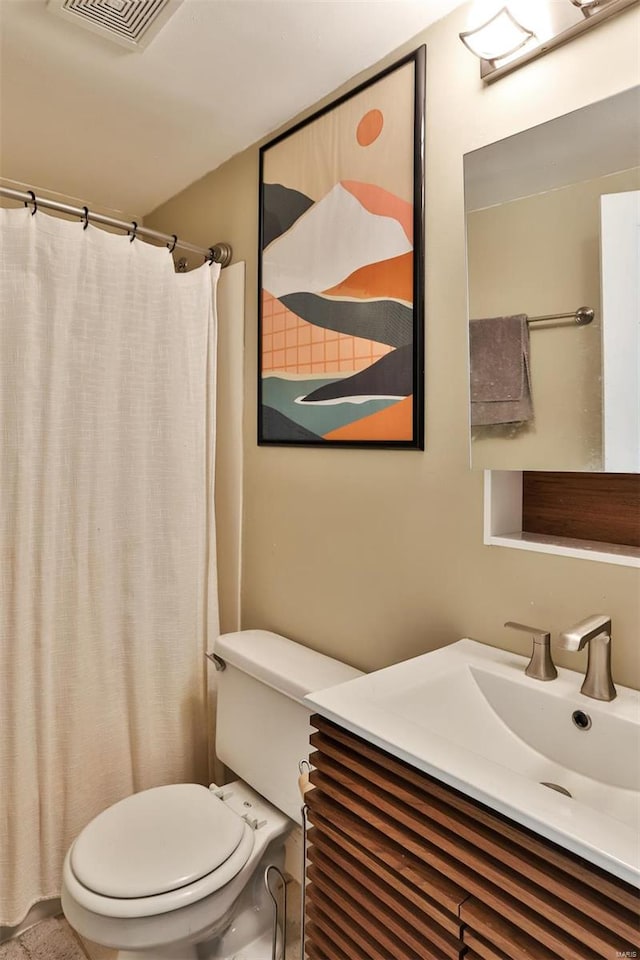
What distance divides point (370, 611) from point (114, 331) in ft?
3.58

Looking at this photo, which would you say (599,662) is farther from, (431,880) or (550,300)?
(550,300)

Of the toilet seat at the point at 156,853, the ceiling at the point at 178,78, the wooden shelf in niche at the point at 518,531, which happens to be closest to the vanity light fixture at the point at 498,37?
the ceiling at the point at 178,78

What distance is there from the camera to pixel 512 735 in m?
Answer: 1.07

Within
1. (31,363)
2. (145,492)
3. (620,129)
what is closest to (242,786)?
(145,492)

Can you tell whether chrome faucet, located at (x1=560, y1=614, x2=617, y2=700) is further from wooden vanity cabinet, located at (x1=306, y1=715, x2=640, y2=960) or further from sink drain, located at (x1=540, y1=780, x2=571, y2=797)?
wooden vanity cabinet, located at (x1=306, y1=715, x2=640, y2=960)

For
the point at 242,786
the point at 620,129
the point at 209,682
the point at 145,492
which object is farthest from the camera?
the point at 209,682

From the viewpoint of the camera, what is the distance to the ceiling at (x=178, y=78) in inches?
53.0

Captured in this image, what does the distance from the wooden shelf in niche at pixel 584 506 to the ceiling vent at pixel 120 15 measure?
1320mm

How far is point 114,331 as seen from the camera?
1724 millimetres

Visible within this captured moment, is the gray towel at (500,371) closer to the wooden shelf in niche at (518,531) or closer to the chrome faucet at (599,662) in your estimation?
the wooden shelf in niche at (518,531)

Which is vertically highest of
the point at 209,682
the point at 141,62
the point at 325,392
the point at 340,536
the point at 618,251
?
the point at 141,62

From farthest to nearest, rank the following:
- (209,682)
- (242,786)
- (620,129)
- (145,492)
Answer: (209,682), (145,492), (242,786), (620,129)

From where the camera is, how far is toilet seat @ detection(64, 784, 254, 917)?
120 cm

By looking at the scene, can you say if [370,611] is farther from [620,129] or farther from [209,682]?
[620,129]
